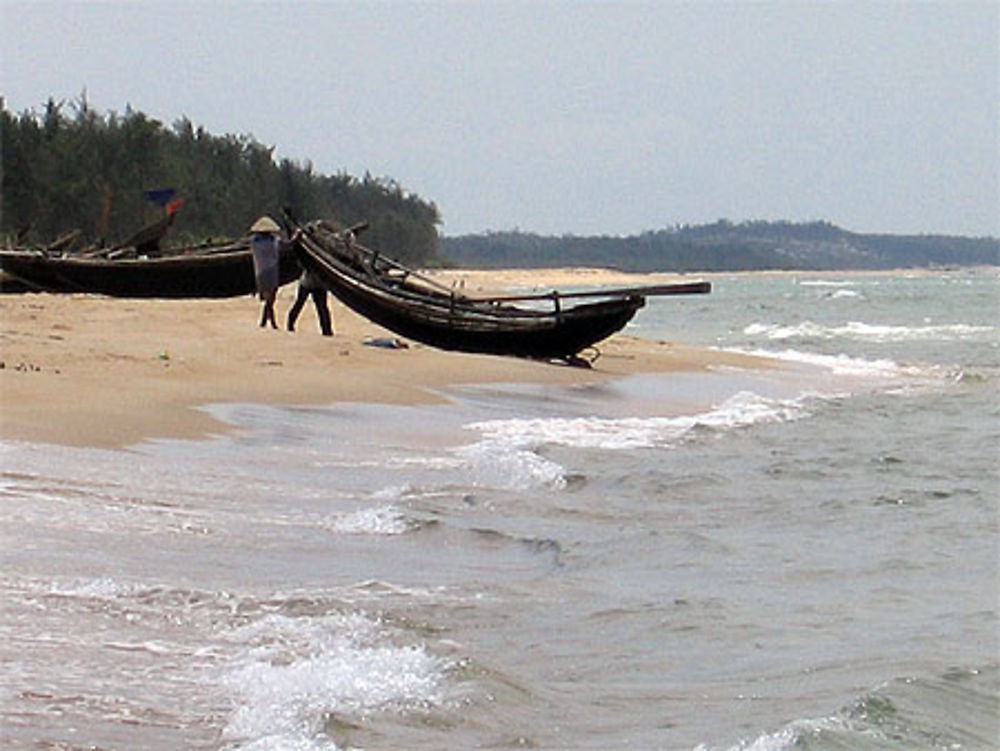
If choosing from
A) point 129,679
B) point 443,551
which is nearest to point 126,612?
point 129,679

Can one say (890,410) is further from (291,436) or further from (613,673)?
(613,673)

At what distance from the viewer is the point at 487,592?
6.03 meters

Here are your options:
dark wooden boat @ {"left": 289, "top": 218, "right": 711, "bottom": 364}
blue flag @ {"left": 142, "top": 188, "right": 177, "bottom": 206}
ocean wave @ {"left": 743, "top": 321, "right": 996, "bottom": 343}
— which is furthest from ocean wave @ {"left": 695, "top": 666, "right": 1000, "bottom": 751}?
ocean wave @ {"left": 743, "top": 321, "right": 996, "bottom": 343}

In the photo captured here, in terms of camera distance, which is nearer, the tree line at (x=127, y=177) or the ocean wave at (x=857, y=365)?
the ocean wave at (x=857, y=365)

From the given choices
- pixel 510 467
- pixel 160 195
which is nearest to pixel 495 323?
pixel 160 195

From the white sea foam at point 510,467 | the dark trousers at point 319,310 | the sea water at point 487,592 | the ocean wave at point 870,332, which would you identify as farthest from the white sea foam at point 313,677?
the ocean wave at point 870,332

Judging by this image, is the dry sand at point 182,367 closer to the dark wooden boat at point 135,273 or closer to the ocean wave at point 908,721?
the dark wooden boat at point 135,273

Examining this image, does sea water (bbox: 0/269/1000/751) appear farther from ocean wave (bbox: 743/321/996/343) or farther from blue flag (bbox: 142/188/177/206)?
ocean wave (bbox: 743/321/996/343)

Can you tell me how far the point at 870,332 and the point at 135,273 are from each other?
59.9 feet

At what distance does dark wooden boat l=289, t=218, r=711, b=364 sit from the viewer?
727 inches

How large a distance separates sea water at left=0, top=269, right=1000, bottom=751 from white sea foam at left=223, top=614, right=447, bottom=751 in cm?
1

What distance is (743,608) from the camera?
20.0 feet

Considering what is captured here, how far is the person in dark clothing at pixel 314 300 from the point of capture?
18953 millimetres

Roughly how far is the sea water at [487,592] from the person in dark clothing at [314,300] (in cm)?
710
